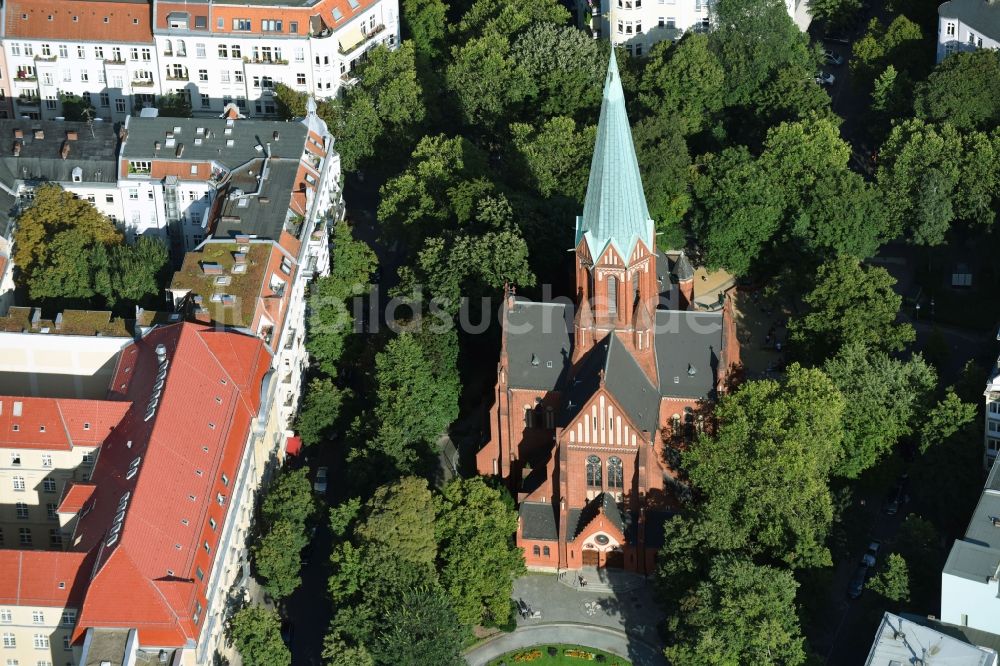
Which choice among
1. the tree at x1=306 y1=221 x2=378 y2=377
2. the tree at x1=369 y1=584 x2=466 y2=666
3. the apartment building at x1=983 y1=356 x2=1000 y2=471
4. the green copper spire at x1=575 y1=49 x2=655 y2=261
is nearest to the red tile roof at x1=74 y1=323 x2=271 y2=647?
the tree at x1=306 y1=221 x2=378 y2=377

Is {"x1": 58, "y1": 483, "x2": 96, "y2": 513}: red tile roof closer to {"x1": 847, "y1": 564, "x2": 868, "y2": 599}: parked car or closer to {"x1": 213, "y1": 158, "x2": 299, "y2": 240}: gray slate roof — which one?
{"x1": 213, "y1": 158, "x2": 299, "y2": 240}: gray slate roof

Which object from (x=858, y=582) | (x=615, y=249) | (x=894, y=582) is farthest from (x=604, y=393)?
(x=858, y=582)

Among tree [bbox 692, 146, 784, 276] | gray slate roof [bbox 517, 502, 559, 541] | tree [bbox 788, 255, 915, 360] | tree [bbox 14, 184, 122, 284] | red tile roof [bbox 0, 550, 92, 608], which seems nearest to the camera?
red tile roof [bbox 0, 550, 92, 608]

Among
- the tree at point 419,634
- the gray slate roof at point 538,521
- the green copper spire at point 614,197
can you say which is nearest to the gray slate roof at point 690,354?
the green copper spire at point 614,197

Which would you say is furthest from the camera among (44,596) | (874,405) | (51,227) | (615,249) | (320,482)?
(51,227)

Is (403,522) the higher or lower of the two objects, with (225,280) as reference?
lower

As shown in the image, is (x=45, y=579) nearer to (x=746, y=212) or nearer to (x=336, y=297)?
(x=336, y=297)
